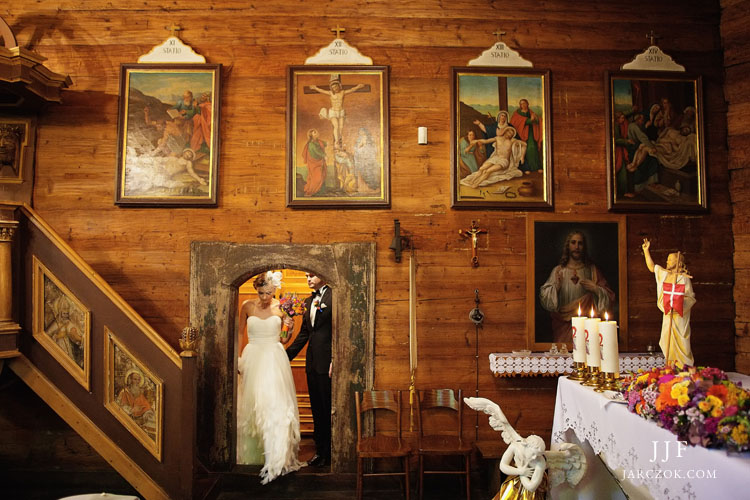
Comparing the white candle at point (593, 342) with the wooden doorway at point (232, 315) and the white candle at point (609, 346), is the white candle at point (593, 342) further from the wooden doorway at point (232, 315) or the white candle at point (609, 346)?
the wooden doorway at point (232, 315)

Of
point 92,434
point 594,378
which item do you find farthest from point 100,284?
point 594,378

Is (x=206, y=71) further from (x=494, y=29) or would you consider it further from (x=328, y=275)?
(x=494, y=29)

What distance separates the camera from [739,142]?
20.5 ft

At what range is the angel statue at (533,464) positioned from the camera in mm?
3400

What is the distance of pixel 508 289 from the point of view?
610cm

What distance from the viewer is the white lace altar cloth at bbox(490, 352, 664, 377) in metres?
5.68

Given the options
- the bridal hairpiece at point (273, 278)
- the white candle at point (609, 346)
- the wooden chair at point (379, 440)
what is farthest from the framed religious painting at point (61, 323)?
the white candle at point (609, 346)

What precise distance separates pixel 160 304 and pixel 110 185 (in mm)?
1472

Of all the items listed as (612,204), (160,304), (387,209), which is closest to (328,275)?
(387,209)

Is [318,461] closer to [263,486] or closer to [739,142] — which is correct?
[263,486]

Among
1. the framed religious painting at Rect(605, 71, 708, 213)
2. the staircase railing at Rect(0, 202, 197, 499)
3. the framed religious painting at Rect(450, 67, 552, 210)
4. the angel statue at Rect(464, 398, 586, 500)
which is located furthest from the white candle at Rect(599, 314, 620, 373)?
the staircase railing at Rect(0, 202, 197, 499)

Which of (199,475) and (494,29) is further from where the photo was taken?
(494,29)

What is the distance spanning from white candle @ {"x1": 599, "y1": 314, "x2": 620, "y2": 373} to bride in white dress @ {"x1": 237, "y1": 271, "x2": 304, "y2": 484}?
3.47m

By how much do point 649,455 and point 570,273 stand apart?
3.32 meters
